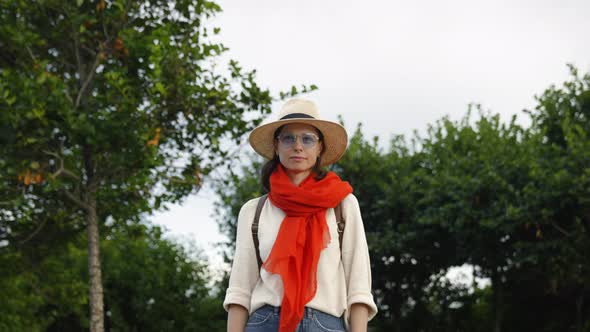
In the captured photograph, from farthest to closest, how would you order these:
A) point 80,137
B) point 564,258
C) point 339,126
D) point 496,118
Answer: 1. point 496,118
2. point 564,258
3. point 80,137
4. point 339,126

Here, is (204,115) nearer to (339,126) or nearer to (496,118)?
(339,126)

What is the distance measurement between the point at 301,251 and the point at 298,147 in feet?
1.94

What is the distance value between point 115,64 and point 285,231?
987cm

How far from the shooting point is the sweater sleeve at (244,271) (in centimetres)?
371

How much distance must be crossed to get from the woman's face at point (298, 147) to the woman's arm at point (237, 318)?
81 centimetres

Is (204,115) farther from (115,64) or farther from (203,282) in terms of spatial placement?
(203,282)

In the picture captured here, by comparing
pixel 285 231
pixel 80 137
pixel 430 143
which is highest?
pixel 430 143

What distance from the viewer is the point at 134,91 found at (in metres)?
12.3

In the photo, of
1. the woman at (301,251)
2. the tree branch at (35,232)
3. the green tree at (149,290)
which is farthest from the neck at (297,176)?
the green tree at (149,290)

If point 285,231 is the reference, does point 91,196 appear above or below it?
above

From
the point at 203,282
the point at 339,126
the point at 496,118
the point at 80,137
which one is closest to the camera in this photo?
the point at 339,126

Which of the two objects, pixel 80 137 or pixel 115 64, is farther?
pixel 115 64

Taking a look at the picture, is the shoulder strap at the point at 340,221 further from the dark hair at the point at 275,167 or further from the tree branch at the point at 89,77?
the tree branch at the point at 89,77

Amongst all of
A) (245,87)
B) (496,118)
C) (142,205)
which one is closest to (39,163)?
(142,205)
